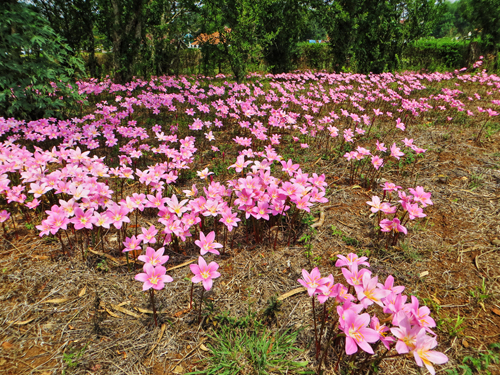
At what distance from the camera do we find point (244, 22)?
1051 centimetres

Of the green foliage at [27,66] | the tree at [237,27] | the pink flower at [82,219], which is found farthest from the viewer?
the tree at [237,27]

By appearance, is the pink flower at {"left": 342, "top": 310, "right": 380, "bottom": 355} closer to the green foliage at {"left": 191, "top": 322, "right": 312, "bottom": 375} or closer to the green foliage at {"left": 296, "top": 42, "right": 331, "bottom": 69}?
the green foliage at {"left": 191, "top": 322, "right": 312, "bottom": 375}

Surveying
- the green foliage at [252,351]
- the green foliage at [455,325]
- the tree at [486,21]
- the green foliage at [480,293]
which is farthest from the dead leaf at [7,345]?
the tree at [486,21]

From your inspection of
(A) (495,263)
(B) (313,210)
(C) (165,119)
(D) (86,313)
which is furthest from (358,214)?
(C) (165,119)

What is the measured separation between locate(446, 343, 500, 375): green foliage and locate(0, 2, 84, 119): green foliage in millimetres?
7640

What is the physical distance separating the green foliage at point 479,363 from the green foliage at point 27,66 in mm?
7640

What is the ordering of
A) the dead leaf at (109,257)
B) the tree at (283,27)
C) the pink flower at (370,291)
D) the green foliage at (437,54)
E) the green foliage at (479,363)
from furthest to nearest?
the green foliage at (437,54)
the tree at (283,27)
the dead leaf at (109,257)
the green foliage at (479,363)
the pink flower at (370,291)

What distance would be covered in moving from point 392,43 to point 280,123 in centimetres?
1430

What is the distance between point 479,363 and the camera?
1.85m

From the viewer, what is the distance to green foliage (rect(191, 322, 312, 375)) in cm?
185

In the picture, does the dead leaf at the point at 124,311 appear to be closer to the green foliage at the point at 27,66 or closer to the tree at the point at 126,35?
the green foliage at the point at 27,66

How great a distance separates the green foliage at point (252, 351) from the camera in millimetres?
1849

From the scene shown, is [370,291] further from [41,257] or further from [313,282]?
[41,257]

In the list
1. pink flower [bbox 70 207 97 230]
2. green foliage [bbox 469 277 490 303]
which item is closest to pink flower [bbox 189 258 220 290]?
pink flower [bbox 70 207 97 230]
